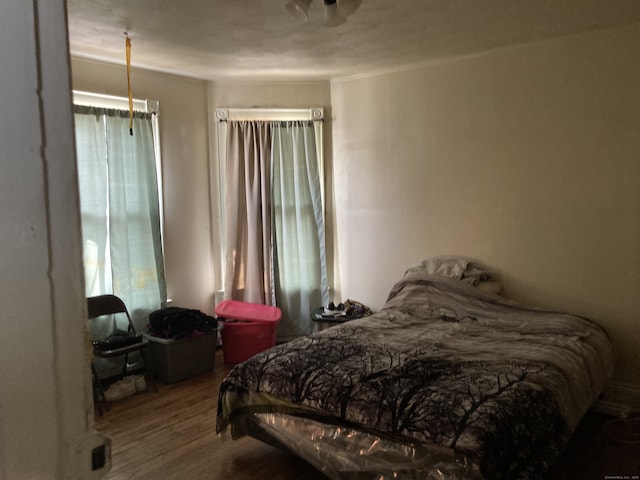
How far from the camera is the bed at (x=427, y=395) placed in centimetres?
189

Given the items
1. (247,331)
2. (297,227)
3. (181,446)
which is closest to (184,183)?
(297,227)

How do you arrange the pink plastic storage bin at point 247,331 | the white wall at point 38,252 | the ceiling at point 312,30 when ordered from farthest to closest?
the pink plastic storage bin at point 247,331 < the ceiling at point 312,30 < the white wall at point 38,252

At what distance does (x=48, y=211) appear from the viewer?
52 centimetres

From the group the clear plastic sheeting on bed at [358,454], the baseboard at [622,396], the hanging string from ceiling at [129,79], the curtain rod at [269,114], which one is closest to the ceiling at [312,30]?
the hanging string from ceiling at [129,79]

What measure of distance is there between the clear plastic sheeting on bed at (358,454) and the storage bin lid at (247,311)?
5.31 feet

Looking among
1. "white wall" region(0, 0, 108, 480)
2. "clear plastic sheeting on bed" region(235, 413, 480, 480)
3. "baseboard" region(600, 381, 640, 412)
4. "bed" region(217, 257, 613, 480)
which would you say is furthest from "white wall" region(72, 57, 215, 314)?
"white wall" region(0, 0, 108, 480)

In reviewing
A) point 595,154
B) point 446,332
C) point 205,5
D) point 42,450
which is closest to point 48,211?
point 42,450

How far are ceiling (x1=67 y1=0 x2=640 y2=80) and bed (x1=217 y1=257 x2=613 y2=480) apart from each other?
1.85 meters

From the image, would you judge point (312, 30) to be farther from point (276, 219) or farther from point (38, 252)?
point (38, 252)

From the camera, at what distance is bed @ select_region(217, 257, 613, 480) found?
6.21 ft

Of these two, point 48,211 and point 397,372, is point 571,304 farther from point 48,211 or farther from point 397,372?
point 48,211

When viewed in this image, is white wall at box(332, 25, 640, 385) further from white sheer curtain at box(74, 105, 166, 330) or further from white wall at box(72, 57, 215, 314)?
white sheer curtain at box(74, 105, 166, 330)

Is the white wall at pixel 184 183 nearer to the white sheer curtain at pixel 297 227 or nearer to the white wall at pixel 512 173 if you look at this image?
the white sheer curtain at pixel 297 227

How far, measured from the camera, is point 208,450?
106 inches
